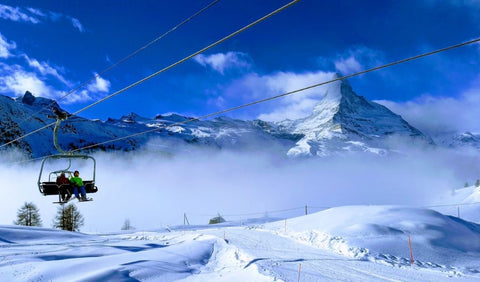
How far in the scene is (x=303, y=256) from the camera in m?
18.1

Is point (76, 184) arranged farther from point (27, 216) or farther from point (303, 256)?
point (27, 216)

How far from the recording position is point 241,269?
15344mm

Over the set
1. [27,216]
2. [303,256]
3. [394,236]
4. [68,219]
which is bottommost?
[68,219]

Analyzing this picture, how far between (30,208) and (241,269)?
67.4 meters

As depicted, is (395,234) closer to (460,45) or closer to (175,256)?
(175,256)

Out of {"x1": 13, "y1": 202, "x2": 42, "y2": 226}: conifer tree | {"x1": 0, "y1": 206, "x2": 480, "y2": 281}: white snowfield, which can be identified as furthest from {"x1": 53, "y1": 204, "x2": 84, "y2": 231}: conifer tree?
{"x1": 0, "y1": 206, "x2": 480, "y2": 281}: white snowfield

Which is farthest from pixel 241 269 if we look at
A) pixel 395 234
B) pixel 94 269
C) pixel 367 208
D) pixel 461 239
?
pixel 367 208

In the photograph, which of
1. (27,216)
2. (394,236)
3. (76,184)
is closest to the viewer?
(76,184)

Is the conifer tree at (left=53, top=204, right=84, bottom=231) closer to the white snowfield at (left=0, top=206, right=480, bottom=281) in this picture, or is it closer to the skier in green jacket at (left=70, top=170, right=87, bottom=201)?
the white snowfield at (left=0, top=206, right=480, bottom=281)

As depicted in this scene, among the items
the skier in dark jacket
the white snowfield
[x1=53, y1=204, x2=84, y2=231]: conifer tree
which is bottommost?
[x1=53, y1=204, x2=84, y2=231]: conifer tree

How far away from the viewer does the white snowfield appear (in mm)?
14211

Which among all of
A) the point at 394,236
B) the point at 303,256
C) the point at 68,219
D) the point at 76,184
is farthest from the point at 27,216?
the point at 394,236

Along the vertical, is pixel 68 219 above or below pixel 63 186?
below

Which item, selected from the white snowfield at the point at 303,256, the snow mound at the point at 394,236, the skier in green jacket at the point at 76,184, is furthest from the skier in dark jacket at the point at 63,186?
the snow mound at the point at 394,236
